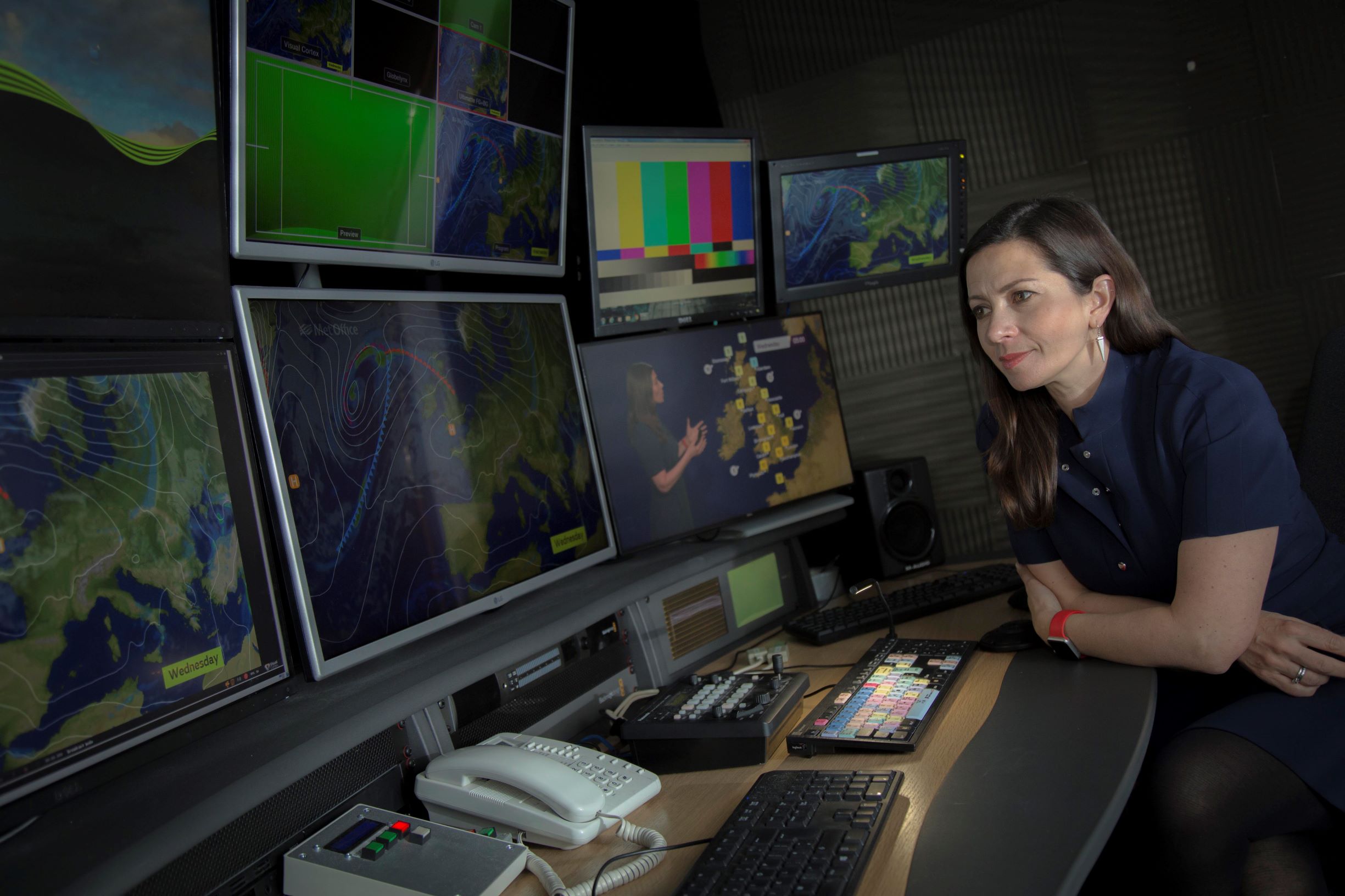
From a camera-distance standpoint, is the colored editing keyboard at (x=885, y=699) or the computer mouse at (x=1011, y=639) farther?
the computer mouse at (x=1011, y=639)

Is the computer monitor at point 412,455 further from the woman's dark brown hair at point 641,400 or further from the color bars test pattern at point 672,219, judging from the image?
the color bars test pattern at point 672,219

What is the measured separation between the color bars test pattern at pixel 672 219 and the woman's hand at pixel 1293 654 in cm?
131

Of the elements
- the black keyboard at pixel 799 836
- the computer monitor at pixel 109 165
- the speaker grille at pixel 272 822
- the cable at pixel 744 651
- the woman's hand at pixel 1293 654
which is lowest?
the woman's hand at pixel 1293 654

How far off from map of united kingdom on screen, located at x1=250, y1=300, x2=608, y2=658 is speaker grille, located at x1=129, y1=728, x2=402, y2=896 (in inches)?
6.3

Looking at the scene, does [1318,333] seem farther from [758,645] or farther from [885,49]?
[758,645]

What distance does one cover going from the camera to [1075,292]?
158cm

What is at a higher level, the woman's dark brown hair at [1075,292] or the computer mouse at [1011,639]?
the woman's dark brown hair at [1075,292]

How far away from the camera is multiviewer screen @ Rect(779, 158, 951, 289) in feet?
7.54

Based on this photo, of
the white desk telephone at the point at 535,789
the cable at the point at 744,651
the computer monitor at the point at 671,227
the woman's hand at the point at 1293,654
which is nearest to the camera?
the white desk telephone at the point at 535,789

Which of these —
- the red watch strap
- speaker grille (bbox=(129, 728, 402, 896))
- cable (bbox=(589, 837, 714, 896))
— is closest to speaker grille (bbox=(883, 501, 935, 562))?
the red watch strap

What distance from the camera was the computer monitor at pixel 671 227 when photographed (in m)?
1.99

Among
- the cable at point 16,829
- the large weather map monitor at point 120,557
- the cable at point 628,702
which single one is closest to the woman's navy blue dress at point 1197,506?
the cable at point 628,702

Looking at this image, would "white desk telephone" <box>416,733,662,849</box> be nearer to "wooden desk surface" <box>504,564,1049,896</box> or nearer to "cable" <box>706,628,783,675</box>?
"wooden desk surface" <box>504,564,1049,896</box>

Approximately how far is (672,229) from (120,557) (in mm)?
1387
